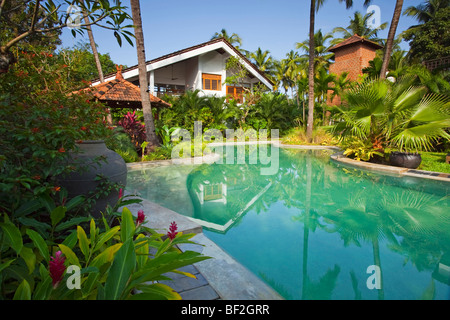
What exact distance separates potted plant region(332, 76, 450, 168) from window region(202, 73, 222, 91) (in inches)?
542

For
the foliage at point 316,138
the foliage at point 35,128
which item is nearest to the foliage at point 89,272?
the foliage at point 35,128

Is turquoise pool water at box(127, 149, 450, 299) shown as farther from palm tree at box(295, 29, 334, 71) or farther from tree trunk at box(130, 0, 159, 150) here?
palm tree at box(295, 29, 334, 71)

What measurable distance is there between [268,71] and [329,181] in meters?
38.7

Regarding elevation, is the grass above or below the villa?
below

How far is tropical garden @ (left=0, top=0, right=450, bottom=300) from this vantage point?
64.4 inches

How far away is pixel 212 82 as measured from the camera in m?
21.0

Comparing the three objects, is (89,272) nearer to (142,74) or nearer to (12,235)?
(12,235)

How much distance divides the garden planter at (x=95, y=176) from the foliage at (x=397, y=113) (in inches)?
310

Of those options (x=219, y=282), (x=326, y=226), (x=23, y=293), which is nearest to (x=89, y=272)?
(x=23, y=293)

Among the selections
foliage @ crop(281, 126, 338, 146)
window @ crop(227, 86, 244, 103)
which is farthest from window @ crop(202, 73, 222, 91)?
foliage @ crop(281, 126, 338, 146)

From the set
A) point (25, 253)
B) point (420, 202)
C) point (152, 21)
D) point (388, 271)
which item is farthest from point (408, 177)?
point (152, 21)

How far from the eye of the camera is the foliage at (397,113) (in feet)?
24.2

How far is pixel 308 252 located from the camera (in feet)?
11.0

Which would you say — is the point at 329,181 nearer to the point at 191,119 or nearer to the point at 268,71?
the point at 191,119
